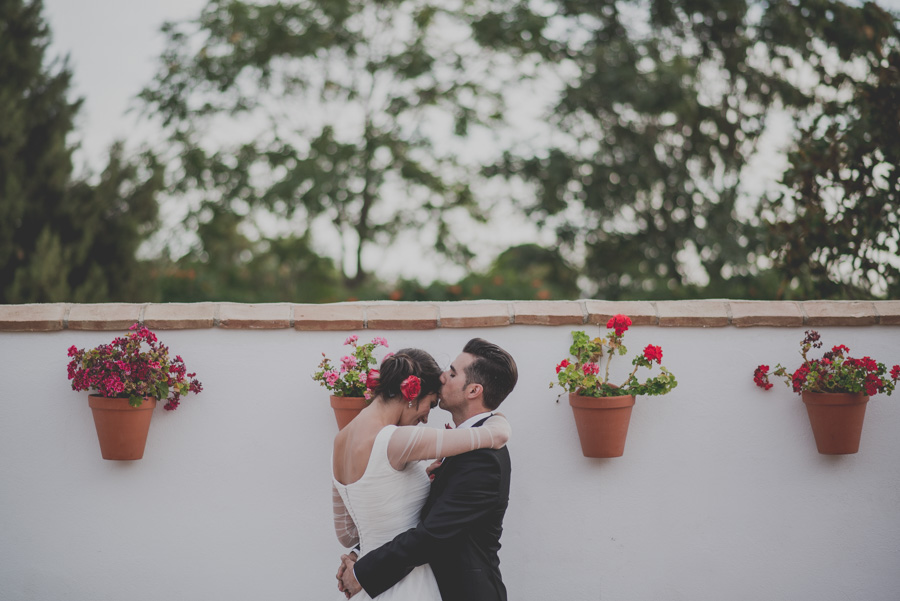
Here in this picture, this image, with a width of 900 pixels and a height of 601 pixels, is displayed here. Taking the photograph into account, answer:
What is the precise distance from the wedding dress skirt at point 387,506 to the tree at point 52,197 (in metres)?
5.76

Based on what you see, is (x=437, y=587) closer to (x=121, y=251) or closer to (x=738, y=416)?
(x=738, y=416)

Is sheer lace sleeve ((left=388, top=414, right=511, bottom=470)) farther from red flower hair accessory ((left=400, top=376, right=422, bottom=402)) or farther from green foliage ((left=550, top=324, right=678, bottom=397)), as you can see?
green foliage ((left=550, top=324, right=678, bottom=397))

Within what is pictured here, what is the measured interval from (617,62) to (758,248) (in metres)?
2.75

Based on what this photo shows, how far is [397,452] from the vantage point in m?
2.43

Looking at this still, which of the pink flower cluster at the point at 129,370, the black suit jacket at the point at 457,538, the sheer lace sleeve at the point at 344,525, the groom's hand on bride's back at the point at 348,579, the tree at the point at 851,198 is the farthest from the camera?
the tree at the point at 851,198

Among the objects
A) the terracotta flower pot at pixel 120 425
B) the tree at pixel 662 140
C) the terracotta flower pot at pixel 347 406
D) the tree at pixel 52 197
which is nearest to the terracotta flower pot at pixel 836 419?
the terracotta flower pot at pixel 347 406

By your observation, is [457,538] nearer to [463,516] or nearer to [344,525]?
[463,516]

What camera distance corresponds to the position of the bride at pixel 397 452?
2.43 meters

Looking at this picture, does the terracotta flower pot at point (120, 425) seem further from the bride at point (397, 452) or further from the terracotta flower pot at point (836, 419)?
the terracotta flower pot at point (836, 419)

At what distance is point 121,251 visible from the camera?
26.2ft

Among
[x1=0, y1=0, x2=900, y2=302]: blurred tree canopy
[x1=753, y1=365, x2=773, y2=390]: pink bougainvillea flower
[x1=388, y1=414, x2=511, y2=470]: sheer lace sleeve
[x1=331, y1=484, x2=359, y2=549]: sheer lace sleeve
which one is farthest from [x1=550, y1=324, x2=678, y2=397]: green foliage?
[x1=0, y1=0, x2=900, y2=302]: blurred tree canopy

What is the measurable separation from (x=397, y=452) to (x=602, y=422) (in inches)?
39.9

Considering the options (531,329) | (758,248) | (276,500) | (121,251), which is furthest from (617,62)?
(276,500)

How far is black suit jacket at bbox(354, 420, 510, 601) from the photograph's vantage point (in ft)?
7.88
